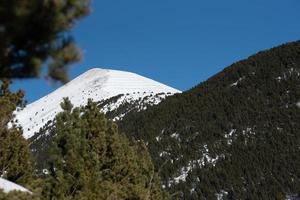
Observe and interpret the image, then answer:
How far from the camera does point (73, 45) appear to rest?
6309 mm

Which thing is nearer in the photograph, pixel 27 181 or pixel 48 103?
pixel 27 181

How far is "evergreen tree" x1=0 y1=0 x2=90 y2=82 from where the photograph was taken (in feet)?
18.4

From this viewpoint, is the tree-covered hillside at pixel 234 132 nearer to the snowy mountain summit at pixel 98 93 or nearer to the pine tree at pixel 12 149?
the snowy mountain summit at pixel 98 93

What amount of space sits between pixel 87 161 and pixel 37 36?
1268 centimetres

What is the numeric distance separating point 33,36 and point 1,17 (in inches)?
24.3

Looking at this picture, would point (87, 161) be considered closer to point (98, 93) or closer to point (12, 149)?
point (12, 149)

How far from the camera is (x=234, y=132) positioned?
208ft

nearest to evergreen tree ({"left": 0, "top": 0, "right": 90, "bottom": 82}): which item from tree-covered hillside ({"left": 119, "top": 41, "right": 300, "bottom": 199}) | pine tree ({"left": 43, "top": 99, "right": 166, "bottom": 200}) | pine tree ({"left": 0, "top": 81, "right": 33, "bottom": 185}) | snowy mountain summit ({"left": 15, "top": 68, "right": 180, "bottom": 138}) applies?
pine tree ({"left": 43, "top": 99, "right": 166, "bottom": 200})

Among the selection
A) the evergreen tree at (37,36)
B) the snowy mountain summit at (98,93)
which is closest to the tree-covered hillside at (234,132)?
the snowy mountain summit at (98,93)

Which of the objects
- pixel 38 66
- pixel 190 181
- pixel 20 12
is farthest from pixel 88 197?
pixel 190 181

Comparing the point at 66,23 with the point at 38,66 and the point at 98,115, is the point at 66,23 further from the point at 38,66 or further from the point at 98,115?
the point at 98,115

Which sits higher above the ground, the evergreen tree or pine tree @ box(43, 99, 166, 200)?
pine tree @ box(43, 99, 166, 200)

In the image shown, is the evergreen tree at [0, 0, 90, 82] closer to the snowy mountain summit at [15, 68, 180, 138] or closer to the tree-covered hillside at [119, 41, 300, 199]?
the tree-covered hillside at [119, 41, 300, 199]

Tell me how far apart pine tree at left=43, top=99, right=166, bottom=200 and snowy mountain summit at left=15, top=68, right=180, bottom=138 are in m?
84.2
